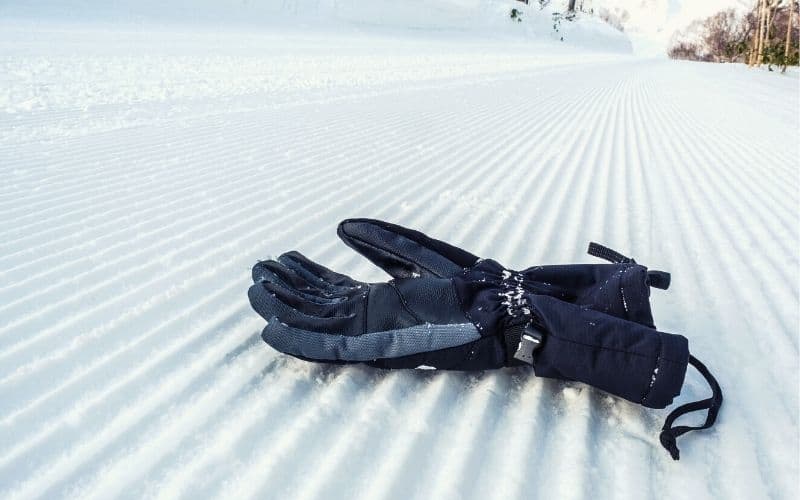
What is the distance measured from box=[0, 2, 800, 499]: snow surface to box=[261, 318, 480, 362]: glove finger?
73 mm

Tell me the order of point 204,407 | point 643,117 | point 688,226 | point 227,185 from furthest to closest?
1. point 643,117
2. point 227,185
3. point 688,226
4. point 204,407

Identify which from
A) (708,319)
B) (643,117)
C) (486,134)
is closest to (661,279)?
(708,319)

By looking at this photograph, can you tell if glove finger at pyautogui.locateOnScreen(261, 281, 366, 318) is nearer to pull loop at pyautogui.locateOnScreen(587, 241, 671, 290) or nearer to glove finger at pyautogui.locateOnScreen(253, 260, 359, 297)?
glove finger at pyautogui.locateOnScreen(253, 260, 359, 297)

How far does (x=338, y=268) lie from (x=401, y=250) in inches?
20.3

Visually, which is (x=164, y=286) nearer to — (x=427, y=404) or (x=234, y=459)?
(x=234, y=459)

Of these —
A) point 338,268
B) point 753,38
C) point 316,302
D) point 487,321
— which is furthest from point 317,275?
point 753,38

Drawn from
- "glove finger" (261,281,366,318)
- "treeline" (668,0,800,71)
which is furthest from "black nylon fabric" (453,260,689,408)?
"treeline" (668,0,800,71)

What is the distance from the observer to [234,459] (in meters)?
1.08

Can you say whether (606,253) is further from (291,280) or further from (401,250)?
(291,280)

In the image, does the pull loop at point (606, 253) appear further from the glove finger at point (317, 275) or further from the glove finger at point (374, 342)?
the glove finger at point (317, 275)

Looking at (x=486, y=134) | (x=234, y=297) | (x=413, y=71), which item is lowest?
(x=234, y=297)

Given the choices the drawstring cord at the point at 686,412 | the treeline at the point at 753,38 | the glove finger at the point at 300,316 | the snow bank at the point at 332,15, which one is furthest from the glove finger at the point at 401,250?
the treeline at the point at 753,38

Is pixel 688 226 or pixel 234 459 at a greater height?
pixel 688 226

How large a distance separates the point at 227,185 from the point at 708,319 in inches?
86.8
